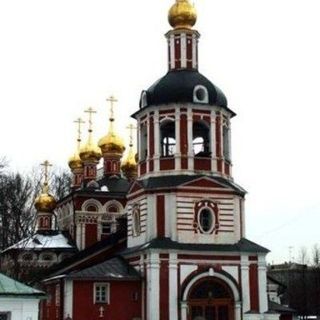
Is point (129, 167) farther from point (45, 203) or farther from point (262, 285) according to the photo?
point (262, 285)

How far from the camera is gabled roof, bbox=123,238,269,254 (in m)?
29.1

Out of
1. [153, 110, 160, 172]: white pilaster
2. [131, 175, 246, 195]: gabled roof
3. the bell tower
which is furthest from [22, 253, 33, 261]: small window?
[153, 110, 160, 172]: white pilaster

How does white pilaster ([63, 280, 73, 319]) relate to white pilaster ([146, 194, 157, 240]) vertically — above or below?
below

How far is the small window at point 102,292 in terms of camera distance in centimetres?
2938

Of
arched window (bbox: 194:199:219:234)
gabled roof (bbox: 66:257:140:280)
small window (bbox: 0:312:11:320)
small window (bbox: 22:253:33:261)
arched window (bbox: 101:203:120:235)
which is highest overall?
arched window (bbox: 101:203:120:235)

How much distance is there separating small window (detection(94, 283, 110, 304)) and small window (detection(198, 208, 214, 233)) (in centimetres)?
416

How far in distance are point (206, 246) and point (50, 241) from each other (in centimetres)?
1634

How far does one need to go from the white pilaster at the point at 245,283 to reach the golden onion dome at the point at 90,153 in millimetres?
17534

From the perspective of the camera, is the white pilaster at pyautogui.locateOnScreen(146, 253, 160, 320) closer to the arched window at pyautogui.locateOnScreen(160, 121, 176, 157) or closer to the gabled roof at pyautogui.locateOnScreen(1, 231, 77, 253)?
the arched window at pyautogui.locateOnScreen(160, 121, 176, 157)

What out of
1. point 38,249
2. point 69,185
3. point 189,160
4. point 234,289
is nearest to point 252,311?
point 234,289

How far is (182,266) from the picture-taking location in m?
29.2

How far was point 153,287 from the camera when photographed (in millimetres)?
28719

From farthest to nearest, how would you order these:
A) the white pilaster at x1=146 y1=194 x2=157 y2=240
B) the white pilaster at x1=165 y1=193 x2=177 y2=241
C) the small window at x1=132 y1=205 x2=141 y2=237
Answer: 1. the small window at x1=132 y1=205 x2=141 y2=237
2. the white pilaster at x1=146 y1=194 x2=157 y2=240
3. the white pilaster at x1=165 y1=193 x2=177 y2=241

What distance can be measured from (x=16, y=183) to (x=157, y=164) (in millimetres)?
17013
